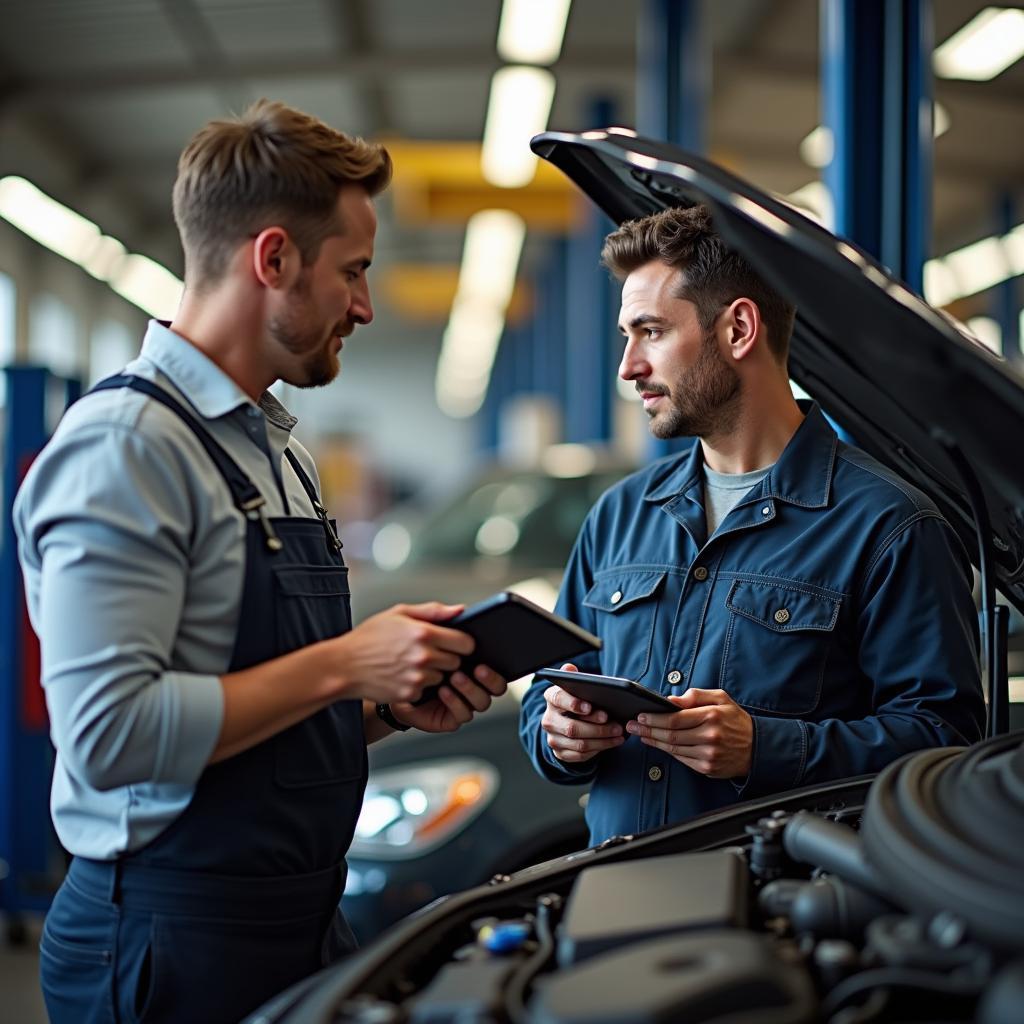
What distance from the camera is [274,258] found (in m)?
1.46

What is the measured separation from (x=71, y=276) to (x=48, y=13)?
7.78 metres

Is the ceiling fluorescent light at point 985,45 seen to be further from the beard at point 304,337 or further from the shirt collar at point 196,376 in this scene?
the shirt collar at point 196,376

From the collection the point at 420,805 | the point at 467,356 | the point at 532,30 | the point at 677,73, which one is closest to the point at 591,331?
the point at 532,30

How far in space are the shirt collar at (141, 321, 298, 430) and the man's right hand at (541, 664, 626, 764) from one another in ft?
1.93

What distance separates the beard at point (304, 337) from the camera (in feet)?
4.86

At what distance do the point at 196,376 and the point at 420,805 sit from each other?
1431mm

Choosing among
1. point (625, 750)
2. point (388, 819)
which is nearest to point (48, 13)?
point (388, 819)

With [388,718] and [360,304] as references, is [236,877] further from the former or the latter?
[360,304]

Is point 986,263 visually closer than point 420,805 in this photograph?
No

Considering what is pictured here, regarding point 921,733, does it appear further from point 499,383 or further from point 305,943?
point 499,383

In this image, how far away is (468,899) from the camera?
1228mm

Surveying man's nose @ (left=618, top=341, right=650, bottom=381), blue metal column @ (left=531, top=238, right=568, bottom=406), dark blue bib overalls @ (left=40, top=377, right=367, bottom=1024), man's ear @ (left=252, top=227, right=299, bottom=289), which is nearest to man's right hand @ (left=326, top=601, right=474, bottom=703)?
dark blue bib overalls @ (left=40, top=377, right=367, bottom=1024)

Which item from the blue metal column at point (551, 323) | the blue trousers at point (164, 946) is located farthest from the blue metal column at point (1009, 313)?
the blue trousers at point (164, 946)

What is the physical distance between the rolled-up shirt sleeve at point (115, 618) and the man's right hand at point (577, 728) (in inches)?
21.3
